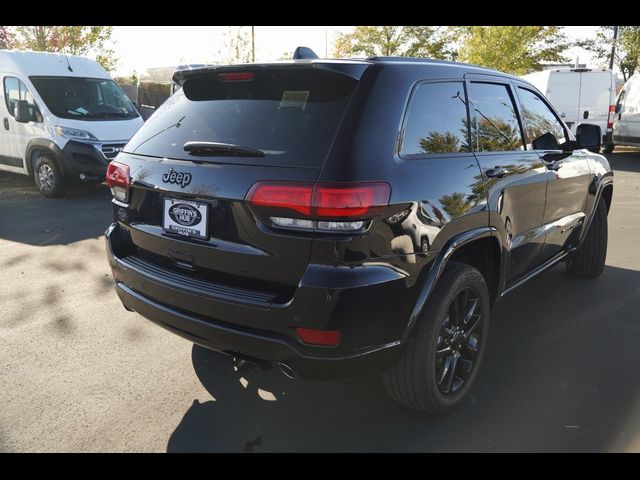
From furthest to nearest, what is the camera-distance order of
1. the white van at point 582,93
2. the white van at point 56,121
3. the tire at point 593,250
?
the white van at point 582,93
the white van at point 56,121
the tire at point 593,250

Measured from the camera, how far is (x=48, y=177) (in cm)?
874

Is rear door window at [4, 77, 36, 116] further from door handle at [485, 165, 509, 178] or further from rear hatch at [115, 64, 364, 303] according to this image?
door handle at [485, 165, 509, 178]

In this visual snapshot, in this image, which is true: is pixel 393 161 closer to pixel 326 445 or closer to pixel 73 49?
pixel 326 445

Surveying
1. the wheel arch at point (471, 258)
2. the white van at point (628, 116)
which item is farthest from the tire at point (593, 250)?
the white van at point (628, 116)

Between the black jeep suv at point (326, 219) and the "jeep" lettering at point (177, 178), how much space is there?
12 mm

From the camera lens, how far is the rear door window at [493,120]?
3.10 m

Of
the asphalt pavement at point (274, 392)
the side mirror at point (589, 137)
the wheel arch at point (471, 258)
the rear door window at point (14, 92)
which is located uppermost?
the rear door window at point (14, 92)

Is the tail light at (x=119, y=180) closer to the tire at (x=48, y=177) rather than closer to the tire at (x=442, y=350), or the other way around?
the tire at (x=442, y=350)

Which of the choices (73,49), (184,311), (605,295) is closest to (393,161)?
(184,311)

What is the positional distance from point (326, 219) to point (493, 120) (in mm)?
1618

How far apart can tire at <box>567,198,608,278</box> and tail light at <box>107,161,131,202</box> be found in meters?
3.81

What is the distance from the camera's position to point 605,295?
15.2 ft

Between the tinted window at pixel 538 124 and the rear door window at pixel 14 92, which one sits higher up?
the rear door window at pixel 14 92
